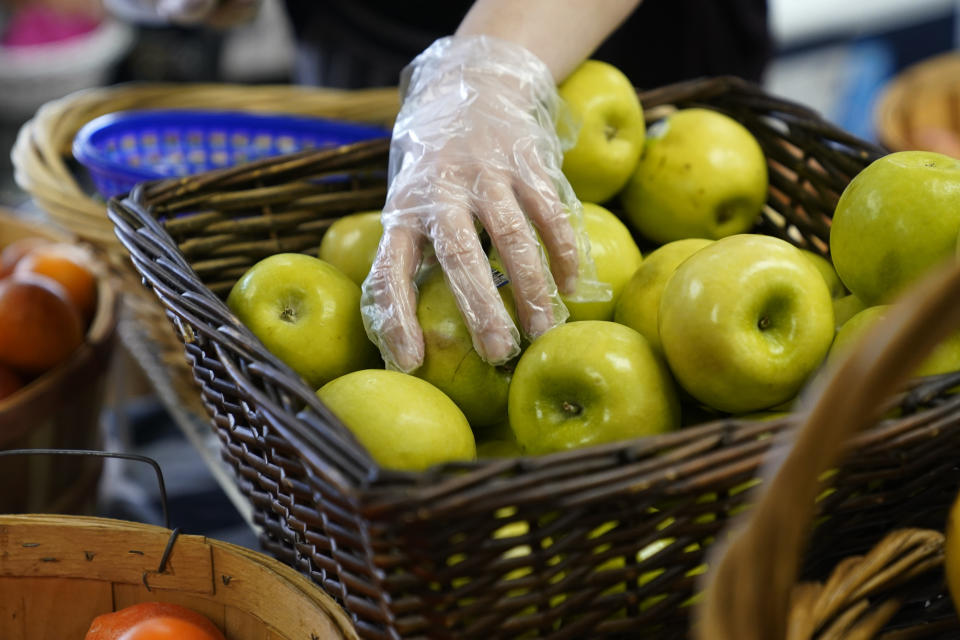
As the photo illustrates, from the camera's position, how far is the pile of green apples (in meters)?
0.58

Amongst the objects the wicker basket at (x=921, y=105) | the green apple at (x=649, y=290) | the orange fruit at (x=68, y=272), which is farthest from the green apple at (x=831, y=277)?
the wicker basket at (x=921, y=105)

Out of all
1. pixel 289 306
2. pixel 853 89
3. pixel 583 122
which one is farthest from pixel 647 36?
pixel 853 89

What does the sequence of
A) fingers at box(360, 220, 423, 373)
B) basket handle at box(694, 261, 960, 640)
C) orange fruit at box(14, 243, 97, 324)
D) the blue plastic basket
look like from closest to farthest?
1. basket handle at box(694, 261, 960, 640)
2. fingers at box(360, 220, 423, 373)
3. orange fruit at box(14, 243, 97, 324)
4. the blue plastic basket

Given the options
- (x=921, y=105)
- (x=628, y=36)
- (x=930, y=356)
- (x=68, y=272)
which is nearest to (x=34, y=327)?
(x=68, y=272)

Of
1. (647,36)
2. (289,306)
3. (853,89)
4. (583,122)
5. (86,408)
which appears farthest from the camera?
(853,89)

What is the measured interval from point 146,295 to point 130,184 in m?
0.15

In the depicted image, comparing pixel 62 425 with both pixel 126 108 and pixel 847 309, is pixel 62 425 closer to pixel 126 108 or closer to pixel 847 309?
pixel 126 108

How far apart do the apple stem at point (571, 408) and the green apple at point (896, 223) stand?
0.24m

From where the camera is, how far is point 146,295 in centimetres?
92

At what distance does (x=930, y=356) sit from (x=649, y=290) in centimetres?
20

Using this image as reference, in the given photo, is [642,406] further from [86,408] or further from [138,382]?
[138,382]

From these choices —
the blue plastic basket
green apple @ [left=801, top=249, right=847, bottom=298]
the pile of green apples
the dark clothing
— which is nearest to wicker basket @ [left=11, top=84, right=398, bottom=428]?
the blue plastic basket

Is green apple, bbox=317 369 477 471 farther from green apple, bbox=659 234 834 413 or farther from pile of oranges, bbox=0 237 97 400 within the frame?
pile of oranges, bbox=0 237 97 400

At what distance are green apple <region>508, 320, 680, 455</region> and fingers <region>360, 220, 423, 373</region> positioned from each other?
0.30ft
